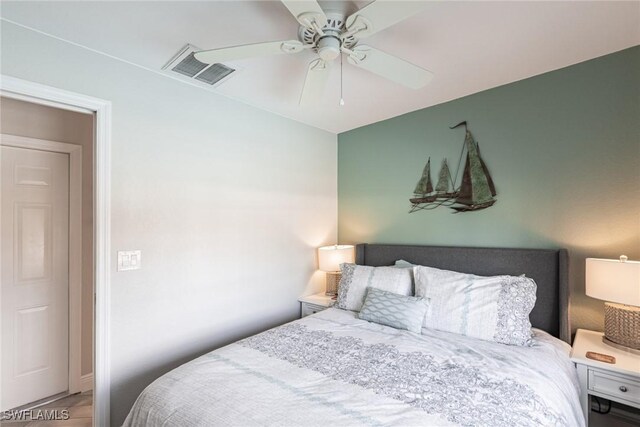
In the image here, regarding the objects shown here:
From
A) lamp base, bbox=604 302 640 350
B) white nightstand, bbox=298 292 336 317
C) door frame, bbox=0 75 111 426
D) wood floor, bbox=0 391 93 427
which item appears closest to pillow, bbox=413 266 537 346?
lamp base, bbox=604 302 640 350

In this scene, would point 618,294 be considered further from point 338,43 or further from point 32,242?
point 32,242

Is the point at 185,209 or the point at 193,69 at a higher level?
the point at 193,69

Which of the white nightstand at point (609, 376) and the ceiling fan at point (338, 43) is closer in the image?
the ceiling fan at point (338, 43)

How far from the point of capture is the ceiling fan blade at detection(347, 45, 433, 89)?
141 centimetres

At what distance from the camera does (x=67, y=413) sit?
2.32 m

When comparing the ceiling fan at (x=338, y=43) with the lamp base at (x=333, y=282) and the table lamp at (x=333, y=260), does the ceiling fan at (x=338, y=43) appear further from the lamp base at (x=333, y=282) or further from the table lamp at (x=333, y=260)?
the lamp base at (x=333, y=282)

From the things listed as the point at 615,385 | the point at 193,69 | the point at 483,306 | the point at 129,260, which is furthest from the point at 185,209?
the point at 615,385

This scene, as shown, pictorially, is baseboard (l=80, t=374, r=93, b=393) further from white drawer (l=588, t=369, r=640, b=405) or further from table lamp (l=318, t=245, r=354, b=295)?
white drawer (l=588, t=369, r=640, b=405)

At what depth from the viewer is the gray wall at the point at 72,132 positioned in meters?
2.36

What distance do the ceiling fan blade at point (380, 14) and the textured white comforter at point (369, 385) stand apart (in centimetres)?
152

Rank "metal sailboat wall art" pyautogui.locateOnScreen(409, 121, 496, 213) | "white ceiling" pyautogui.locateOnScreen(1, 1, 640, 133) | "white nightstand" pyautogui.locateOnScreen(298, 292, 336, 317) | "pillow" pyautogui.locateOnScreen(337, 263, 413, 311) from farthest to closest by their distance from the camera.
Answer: "white nightstand" pyautogui.locateOnScreen(298, 292, 336, 317) < "metal sailboat wall art" pyautogui.locateOnScreen(409, 121, 496, 213) < "pillow" pyautogui.locateOnScreen(337, 263, 413, 311) < "white ceiling" pyautogui.locateOnScreen(1, 1, 640, 133)

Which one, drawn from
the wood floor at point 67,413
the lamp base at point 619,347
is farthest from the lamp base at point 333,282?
the wood floor at point 67,413

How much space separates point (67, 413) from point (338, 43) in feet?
10.7

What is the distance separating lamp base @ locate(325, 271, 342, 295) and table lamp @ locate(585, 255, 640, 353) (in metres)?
1.94
